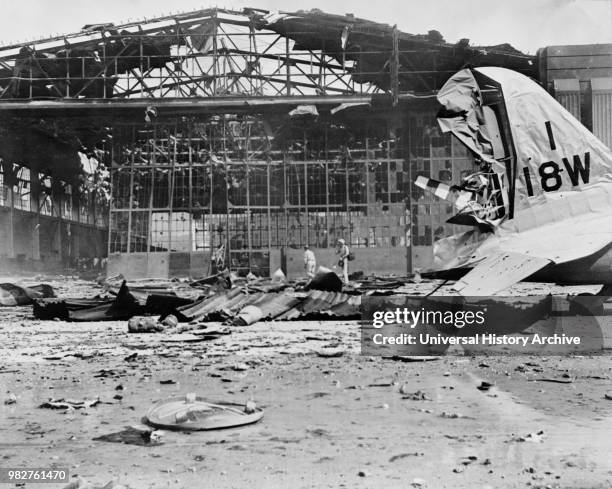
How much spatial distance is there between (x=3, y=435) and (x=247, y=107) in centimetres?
1958

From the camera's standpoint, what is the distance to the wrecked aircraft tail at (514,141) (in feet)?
24.0

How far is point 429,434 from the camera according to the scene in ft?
14.4

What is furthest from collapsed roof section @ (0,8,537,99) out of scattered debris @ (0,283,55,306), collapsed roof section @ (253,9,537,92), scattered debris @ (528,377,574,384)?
scattered debris @ (528,377,574,384)

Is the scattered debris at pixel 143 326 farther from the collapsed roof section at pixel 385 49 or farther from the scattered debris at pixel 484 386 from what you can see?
the collapsed roof section at pixel 385 49

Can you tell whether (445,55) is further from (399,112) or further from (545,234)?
(545,234)

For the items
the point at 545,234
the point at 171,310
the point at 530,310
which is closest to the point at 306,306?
the point at 171,310

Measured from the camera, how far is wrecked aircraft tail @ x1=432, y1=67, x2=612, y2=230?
24.0 feet

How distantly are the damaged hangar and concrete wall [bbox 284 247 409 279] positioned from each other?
0.17 feet

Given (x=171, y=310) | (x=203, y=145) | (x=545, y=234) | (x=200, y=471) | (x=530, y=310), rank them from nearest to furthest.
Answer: (x=200, y=471) < (x=545, y=234) < (x=530, y=310) < (x=171, y=310) < (x=203, y=145)

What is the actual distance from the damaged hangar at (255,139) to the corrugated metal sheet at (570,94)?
3.56 m

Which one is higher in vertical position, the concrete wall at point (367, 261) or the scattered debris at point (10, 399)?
the concrete wall at point (367, 261)

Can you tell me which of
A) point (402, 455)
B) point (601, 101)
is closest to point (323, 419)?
point (402, 455)

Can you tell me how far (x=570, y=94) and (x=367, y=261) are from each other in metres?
8.90

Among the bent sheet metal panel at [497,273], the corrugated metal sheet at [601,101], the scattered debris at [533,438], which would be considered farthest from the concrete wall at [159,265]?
the scattered debris at [533,438]
